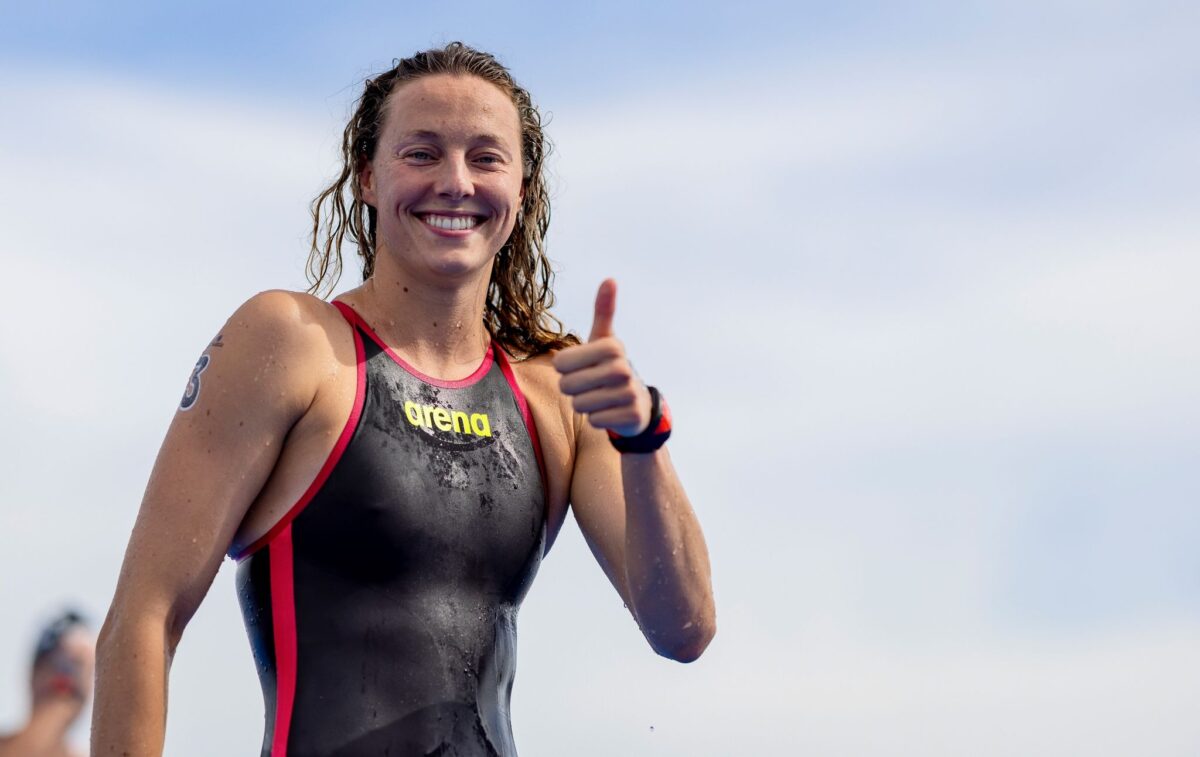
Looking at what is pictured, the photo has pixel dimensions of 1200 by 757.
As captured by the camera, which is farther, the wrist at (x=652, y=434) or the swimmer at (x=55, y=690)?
the swimmer at (x=55, y=690)

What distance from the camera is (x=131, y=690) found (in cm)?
411

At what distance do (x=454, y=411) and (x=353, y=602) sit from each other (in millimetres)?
742

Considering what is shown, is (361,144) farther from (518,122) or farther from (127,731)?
(127,731)

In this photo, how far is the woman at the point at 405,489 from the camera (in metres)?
4.27

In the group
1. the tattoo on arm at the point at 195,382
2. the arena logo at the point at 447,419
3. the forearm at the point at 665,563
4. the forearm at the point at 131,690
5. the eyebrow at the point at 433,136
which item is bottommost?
the forearm at the point at 131,690

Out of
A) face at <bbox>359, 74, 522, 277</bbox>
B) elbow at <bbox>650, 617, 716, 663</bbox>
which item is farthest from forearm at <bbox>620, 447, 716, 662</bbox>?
face at <bbox>359, 74, 522, 277</bbox>

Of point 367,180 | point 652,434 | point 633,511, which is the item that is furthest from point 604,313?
point 367,180

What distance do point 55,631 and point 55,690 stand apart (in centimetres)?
29

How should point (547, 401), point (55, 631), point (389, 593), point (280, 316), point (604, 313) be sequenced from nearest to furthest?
1. point (604, 313)
2. point (389, 593)
3. point (280, 316)
4. point (547, 401)
5. point (55, 631)

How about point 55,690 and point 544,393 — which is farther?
point 55,690

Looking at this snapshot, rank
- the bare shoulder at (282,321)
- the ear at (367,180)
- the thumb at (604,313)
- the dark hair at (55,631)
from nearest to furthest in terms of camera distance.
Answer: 1. the thumb at (604,313)
2. the bare shoulder at (282,321)
3. the ear at (367,180)
4. the dark hair at (55,631)

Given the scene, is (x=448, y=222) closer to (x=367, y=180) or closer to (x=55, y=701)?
(x=367, y=180)

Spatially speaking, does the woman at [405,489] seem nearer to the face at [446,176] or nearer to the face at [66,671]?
the face at [446,176]

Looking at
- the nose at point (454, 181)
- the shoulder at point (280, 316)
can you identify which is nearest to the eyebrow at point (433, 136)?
the nose at point (454, 181)
